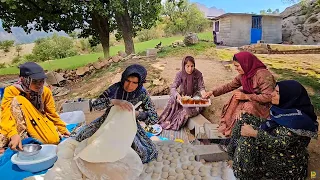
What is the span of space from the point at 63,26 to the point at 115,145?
36.0 ft

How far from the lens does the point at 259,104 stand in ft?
12.7

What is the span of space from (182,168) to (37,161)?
5.11ft

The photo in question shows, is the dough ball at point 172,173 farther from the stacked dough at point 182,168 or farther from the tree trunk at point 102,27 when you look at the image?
the tree trunk at point 102,27

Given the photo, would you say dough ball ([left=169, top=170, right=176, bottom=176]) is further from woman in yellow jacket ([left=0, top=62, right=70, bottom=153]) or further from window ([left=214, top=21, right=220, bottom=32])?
window ([left=214, top=21, right=220, bottom=32])

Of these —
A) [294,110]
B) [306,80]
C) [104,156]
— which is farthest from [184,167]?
[306,80]

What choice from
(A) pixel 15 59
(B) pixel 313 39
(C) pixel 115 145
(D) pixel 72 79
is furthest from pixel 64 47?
(C) pixel 115 145

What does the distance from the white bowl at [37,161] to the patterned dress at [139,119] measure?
1.09ft

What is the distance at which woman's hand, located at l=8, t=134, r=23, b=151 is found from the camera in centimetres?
298

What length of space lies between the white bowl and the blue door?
17925 mm

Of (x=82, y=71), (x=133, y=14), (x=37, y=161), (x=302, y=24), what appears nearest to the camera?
(x=37, y=161)

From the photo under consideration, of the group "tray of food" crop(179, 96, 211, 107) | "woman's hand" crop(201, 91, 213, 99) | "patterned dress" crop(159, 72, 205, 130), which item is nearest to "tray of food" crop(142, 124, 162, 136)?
"patterned dress" crop(159, 72, 205, 130)

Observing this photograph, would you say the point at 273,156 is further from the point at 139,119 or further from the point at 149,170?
the point at 139,119

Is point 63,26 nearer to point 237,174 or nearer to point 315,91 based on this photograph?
point 315,91

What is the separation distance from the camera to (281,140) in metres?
2.58
